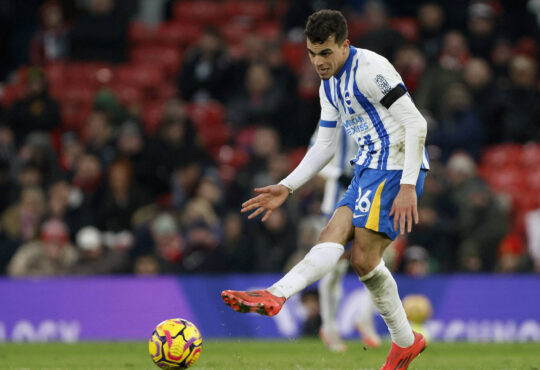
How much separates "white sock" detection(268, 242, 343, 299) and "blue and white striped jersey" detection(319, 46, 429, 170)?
68cm

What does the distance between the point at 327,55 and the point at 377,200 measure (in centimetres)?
103

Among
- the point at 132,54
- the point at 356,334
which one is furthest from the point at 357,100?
the point at 132,54

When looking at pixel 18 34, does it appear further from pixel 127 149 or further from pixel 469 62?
pixel 469 62

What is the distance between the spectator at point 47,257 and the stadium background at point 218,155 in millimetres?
20

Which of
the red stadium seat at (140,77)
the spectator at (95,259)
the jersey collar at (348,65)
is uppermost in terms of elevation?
the jersey collar at (348,65)

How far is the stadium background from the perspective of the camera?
1321 cm

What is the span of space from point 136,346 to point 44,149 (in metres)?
4.96

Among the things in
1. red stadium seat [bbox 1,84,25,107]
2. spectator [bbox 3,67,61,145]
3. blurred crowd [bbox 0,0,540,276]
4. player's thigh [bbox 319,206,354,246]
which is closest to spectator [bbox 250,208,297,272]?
blurred crowd [bbox 0,0,540,276]

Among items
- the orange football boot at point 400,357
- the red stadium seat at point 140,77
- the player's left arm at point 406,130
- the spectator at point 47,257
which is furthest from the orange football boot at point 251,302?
the red stadium seat at point 140,77

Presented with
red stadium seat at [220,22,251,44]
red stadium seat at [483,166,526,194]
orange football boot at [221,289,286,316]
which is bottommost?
red stadium seat at [483,166,526,194]

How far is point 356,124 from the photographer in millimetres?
7086

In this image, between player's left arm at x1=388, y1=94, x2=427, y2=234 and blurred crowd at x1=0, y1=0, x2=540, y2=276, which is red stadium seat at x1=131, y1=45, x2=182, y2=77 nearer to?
blurred crowd at x1=0, y1=0, x2=540, y2=276

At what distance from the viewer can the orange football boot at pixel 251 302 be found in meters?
6.02

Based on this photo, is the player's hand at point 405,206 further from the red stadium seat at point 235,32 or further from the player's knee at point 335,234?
the red stadium seat at point 235,32
